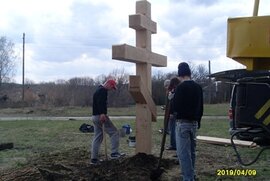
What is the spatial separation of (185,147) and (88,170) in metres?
2.23

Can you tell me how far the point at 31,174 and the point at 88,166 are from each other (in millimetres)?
1346

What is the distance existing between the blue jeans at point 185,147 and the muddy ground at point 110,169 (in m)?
0.77

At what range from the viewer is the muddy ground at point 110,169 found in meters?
7.81

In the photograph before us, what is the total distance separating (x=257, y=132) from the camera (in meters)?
5.34

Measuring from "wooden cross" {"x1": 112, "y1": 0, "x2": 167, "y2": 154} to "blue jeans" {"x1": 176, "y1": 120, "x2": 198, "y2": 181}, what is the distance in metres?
1.24

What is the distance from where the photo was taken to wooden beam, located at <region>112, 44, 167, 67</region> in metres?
7.07

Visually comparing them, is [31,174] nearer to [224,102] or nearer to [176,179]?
[176,179]

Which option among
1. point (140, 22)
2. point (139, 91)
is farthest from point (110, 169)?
point (140, 22)

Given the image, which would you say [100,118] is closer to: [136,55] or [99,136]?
[99,136]

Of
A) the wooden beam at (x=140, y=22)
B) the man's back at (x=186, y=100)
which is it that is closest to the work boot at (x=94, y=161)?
the man's back at (x=186, y=100)

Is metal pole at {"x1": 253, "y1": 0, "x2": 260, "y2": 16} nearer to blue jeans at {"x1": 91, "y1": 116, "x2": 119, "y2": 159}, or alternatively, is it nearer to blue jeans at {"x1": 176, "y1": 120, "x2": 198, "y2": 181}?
blue jeans at {"x1": 176, "y1": 120, "x2": 198, "y2": 181}
